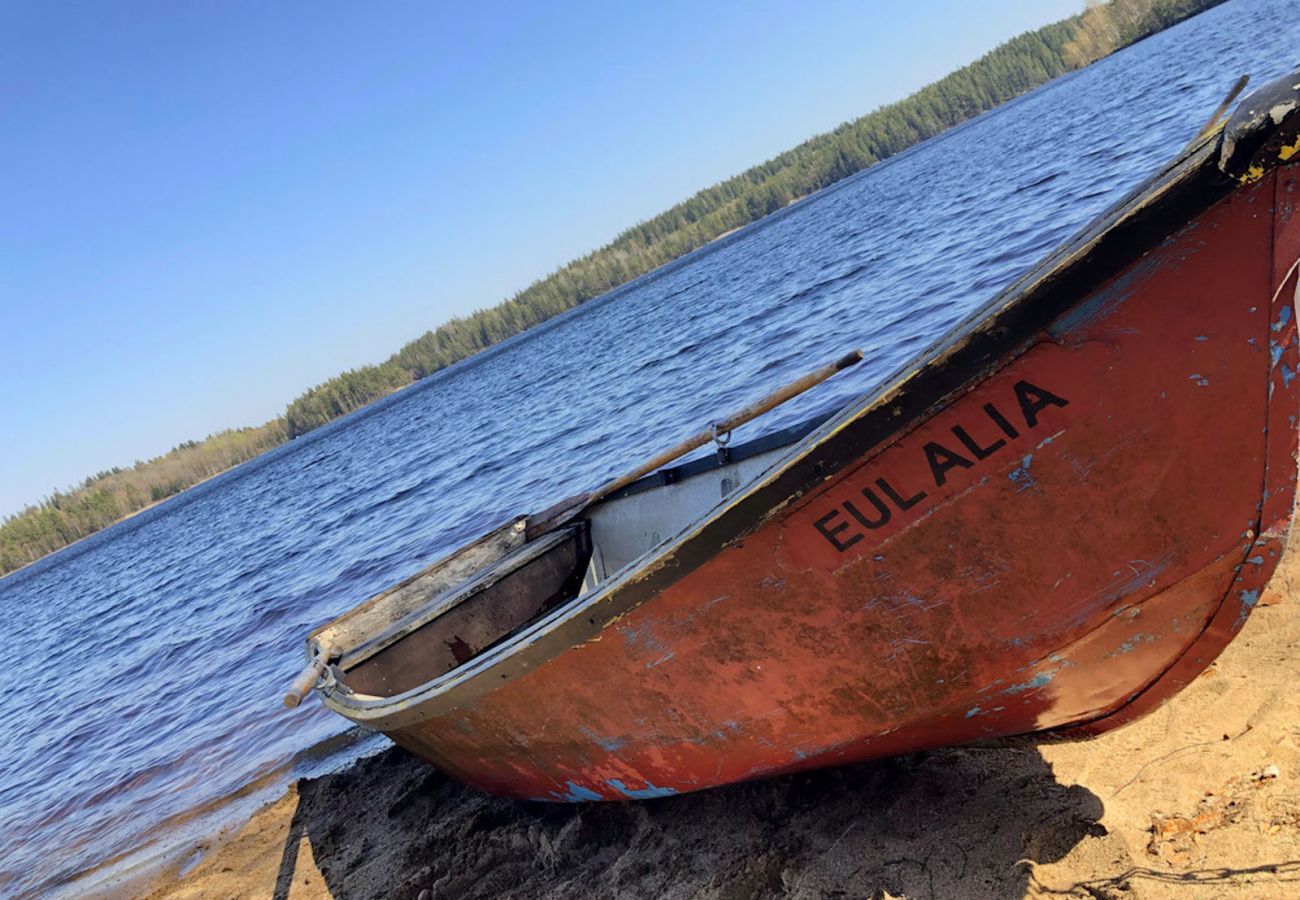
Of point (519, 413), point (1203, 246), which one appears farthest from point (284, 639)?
point (519, 413)

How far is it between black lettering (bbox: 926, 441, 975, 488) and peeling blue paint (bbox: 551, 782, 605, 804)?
97.6 inches

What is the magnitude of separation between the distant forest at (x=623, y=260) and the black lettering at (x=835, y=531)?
398ft

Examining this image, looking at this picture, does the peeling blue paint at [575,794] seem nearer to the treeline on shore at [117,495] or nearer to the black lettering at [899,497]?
the black lettering at [899,497]

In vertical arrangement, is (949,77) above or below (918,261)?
above

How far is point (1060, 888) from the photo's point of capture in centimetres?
261

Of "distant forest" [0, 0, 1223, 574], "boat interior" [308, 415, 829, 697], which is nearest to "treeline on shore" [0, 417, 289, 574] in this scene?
"distant forest" [0, 0, 1223, 574]

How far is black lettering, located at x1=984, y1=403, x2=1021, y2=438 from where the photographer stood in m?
2.43

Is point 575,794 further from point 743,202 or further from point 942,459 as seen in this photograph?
point 743,202

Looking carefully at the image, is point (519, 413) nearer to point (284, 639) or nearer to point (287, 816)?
point (284, 639)

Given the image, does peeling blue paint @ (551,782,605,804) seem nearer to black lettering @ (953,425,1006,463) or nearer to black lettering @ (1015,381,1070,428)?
black lettering @ (953,425,1006,463)

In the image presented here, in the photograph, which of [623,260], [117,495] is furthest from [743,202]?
[117,495]

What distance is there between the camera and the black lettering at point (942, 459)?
2486 mm

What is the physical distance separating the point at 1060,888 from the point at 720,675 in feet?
4.27

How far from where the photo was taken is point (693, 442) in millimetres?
5812
